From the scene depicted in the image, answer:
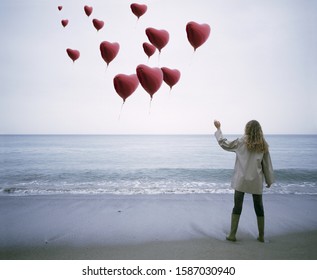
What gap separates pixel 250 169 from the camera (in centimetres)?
313

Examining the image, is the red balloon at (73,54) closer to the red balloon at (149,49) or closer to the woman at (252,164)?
the red balloon at (149,49)

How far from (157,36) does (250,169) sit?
253cm

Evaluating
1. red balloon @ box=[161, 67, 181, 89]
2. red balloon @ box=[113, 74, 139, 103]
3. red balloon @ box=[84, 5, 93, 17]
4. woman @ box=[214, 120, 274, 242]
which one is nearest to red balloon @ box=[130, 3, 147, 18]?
red balloon @ box=[84, 5, 93, 17]

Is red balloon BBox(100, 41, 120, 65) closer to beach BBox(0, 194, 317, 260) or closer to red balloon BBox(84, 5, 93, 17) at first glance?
red balloon BBox(84, 5, 93, 17)

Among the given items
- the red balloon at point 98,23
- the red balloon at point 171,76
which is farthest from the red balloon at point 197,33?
the red balloon at point 98,23

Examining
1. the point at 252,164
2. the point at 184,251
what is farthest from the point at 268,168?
the point at 184,251

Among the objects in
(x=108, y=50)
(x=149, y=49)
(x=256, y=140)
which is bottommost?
(x=256, y=140)

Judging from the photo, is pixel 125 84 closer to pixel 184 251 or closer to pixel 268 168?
pixel 268 168

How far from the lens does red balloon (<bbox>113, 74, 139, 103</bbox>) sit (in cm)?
380

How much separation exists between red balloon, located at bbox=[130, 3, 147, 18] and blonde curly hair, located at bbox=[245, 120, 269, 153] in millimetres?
2880

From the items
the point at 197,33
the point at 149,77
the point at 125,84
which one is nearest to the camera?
the point at 149,77

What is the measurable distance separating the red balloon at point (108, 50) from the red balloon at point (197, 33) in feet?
4.10

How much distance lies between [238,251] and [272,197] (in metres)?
4.16
